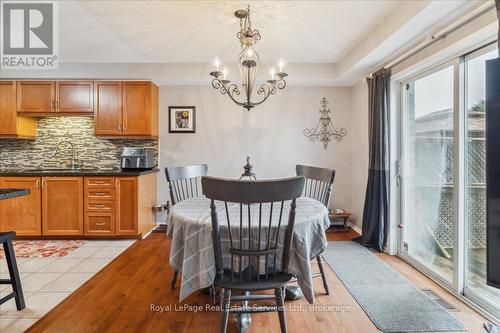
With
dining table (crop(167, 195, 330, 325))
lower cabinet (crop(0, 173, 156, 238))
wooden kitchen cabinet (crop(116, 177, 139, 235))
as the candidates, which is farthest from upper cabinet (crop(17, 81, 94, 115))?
dining table (crop(167, 195, 330, 325))

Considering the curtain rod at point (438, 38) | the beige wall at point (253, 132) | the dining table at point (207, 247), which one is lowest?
the dining table at point (207, 247)

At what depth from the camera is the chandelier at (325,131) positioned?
4.26 meters

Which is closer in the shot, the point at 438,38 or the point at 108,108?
the point at 438,38

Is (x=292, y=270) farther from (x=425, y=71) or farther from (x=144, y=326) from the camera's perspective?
(x=425, y=71)

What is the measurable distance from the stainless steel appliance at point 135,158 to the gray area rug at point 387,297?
8.87 ft

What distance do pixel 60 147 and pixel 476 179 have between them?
5.15m

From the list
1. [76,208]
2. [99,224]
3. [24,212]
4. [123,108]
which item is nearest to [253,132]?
[123,108]

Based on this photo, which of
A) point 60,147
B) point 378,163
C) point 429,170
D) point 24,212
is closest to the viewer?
point 429,170

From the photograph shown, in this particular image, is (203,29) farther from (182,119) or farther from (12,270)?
(12,270)

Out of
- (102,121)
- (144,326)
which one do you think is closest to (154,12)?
(102,121)

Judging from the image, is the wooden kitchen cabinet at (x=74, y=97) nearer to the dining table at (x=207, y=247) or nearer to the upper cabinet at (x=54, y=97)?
the upper cabinet at (x=54, y=97)

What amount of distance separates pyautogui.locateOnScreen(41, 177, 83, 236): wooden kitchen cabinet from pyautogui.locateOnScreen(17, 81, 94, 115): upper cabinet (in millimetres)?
1019

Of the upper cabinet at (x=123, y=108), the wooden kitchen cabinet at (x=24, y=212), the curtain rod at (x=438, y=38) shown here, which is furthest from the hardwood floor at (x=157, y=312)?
the curtain rod at (x=438, y=38)

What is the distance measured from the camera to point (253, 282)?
4.98 ft
